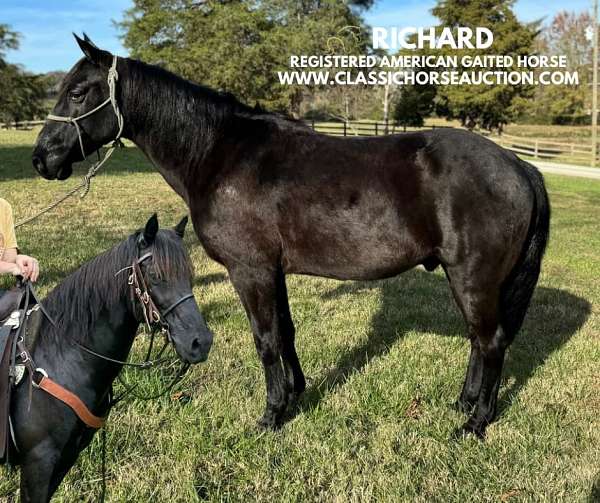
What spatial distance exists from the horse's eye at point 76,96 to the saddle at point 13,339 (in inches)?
60.9

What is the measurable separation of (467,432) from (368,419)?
680 mm

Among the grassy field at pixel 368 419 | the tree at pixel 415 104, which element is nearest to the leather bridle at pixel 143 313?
the grassy field at pixel 368 419

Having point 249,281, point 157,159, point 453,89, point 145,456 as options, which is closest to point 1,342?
point 145,456

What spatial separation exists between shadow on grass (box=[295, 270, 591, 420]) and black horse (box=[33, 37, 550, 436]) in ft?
2.42

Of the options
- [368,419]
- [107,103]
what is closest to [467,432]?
[368,419]

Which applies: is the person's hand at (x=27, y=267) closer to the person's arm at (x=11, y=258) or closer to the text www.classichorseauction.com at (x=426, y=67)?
the person's arm at (x=11, y=258)

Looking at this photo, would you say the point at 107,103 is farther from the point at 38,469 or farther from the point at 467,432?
the point at 467,432

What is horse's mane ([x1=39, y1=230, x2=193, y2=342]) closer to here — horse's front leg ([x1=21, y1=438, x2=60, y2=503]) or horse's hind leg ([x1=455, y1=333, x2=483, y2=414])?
horse's front leg ([x1=21, y1=438, x2=60, y2=503])

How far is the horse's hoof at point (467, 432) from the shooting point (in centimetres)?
346

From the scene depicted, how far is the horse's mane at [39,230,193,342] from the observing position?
2.06 m

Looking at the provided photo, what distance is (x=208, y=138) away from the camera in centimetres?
357

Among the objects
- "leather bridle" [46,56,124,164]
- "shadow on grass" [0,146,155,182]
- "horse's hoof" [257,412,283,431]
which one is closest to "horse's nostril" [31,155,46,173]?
"leather bridle" [46,56,124,164]

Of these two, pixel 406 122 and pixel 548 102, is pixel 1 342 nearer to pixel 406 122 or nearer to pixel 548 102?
pixel 406 122

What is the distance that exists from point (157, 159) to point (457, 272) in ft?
7.38
